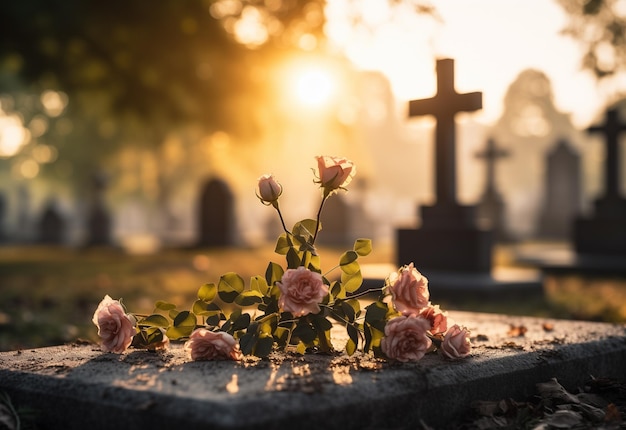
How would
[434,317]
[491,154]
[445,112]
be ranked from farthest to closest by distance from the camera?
[491,154] < [445,112] < [434,317]

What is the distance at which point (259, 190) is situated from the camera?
10.9 feet

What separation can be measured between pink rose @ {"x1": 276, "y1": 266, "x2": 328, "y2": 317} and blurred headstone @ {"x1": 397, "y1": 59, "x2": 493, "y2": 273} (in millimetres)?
6985

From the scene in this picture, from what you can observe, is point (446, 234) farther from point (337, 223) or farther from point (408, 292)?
point (337, 223)

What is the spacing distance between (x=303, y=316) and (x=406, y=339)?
461 millimetres

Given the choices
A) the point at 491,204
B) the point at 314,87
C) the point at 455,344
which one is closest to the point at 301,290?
the point at 455,344

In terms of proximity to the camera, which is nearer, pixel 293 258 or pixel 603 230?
pixel 293 258

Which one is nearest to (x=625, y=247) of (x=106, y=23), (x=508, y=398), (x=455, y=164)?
Result: (x=455, y=164)

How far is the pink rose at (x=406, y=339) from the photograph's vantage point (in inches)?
116

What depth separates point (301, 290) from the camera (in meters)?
2.98

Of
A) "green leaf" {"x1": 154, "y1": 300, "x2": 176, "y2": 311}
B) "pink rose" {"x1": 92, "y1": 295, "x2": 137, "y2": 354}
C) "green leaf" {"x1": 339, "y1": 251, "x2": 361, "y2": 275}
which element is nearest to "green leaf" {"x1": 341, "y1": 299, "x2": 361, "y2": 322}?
"green leaf" {"x1": 339, "y1": 251, "x2": 361, "y2": 275}

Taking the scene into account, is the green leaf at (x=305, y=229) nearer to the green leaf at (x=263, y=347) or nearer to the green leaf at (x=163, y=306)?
the green leaf at (x=263, y=347)

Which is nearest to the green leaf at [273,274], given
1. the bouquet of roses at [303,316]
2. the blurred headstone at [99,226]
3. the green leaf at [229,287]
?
the bouquet of roses at [303,316]

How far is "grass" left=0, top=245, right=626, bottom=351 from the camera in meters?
6.36

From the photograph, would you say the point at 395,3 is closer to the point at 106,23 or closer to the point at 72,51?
the point at 106,23
